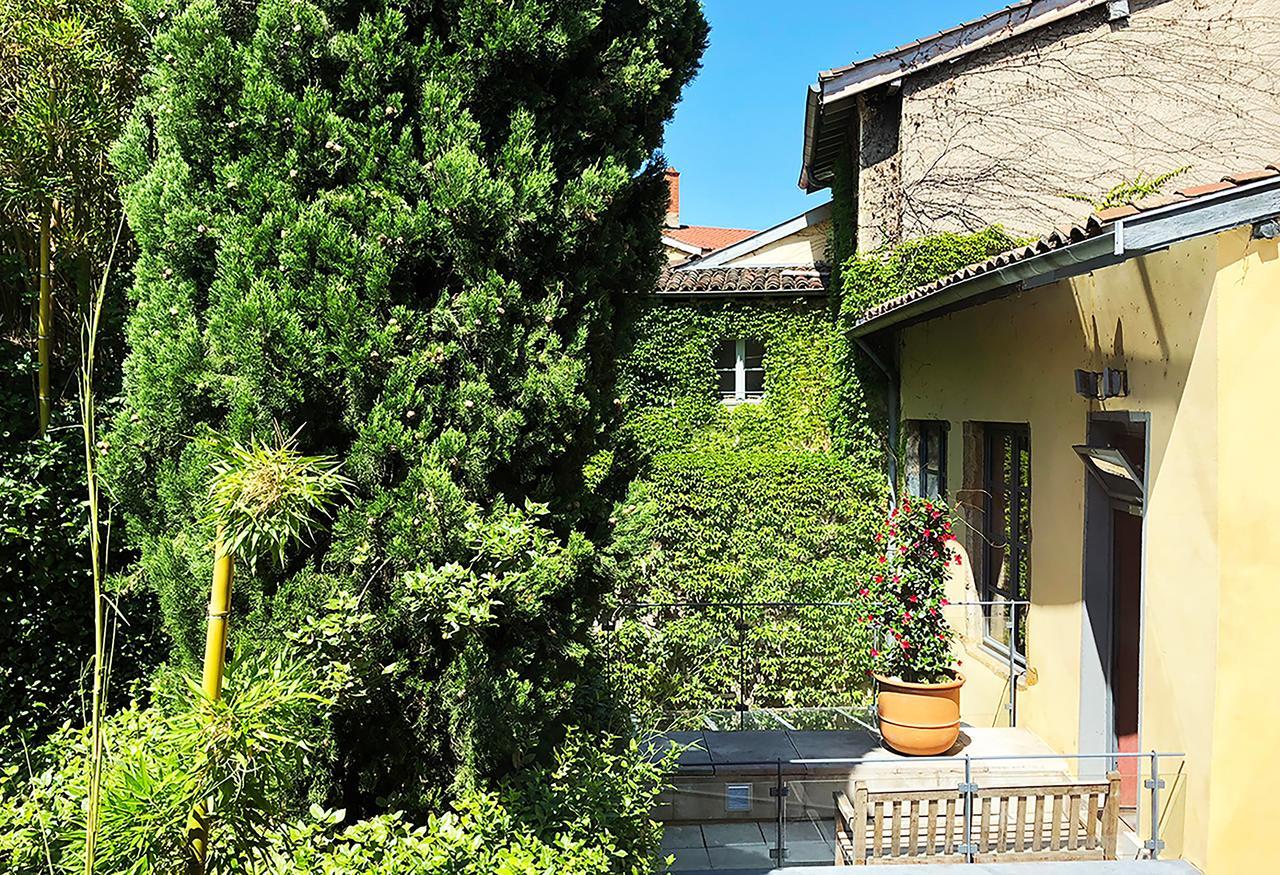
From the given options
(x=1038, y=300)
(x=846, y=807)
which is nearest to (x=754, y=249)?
(x=1038, y=300)

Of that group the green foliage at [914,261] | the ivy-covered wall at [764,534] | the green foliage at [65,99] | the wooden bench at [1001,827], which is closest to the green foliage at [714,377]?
the ivy-covered wall at [764,534]

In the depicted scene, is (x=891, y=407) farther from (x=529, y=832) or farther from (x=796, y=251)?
(x=529, y=832)

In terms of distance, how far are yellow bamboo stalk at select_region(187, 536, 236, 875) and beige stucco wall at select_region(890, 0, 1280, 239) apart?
942 cm

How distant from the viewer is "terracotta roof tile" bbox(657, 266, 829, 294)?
37.8 feet

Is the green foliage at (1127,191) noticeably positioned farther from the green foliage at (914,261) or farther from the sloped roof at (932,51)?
the sloped roof at (932,51)

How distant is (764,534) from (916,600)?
183 inches

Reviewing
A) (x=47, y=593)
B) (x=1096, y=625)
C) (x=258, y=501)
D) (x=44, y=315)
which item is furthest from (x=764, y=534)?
(x=258, y=501)

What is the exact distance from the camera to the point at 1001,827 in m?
5.04

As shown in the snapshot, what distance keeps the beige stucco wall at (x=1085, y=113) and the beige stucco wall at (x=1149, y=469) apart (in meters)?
2.29

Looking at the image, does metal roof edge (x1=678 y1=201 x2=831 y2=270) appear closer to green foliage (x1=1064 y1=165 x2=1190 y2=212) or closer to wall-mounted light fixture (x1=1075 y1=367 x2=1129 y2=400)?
green foliage (x1=1064 y1=165 x2=1190 y2=212)

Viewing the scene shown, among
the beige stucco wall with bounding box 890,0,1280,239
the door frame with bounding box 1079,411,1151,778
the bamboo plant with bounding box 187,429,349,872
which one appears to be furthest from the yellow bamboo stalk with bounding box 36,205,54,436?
the beige stucco wall with bounding box 890,0,1280,239

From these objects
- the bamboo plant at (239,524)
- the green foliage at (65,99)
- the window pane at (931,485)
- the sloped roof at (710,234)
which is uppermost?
the sloped roof at (710,234)

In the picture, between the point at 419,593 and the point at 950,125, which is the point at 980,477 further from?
the point at 419,593

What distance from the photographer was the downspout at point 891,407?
10.8 meters
